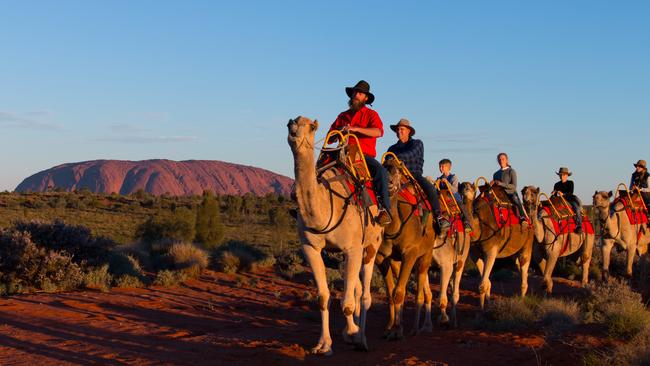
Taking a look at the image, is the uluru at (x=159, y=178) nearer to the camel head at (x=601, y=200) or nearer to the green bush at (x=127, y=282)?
the green bush at (x=127, y=282)

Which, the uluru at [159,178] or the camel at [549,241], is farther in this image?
the uluru at [159,178]

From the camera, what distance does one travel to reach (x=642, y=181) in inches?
789

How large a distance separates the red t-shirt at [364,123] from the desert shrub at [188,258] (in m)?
10.6

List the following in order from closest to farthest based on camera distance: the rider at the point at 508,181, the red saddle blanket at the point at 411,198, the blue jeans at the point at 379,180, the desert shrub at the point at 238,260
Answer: the blue jeans at the point at 379,180, the red saddle blanket at the point at 411,198, the rider at the point at 508,181, the desert shrub at the point at 238,260

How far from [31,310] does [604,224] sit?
13815mm

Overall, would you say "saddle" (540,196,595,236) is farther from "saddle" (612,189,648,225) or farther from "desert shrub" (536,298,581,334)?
"desert shrub" (536,298,581,334)

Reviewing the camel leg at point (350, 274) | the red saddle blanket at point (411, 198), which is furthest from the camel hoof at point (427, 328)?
the camel leg at point (350, 274)

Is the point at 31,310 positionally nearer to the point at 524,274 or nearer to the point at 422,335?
the point at 422,335

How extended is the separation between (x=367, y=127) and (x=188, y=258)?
39.7 feet

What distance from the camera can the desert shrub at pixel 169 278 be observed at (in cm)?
1812

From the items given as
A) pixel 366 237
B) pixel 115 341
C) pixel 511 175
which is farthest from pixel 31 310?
pixel 511 175

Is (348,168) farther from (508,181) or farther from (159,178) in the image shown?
(159,178)

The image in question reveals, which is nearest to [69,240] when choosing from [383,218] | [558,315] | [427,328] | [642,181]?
[427,328]

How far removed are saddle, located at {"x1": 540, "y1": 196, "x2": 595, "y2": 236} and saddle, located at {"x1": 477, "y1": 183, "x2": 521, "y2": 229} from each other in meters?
2.50
